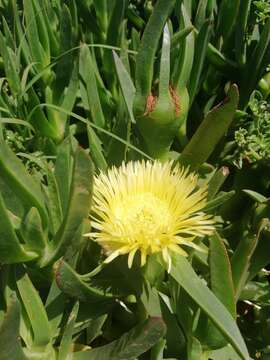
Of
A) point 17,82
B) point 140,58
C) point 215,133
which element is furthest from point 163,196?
point 17,82

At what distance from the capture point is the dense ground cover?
0.65 m

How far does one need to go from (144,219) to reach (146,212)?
0.02 meters

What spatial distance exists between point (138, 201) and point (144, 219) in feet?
0.19

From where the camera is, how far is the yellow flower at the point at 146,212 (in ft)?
2.06

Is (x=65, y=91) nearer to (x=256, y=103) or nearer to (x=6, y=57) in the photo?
(x=6, y=57)

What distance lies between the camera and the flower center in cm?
63

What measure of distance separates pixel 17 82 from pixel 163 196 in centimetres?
40

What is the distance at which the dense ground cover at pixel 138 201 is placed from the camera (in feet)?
2.12

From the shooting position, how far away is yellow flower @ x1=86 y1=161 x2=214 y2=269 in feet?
2.06

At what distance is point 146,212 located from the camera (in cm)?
68

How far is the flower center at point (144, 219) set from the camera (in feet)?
2.06

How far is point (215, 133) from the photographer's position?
0.77 meters

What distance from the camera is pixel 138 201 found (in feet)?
A: 2.37

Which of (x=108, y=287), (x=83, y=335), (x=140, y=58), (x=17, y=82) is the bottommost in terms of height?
(x=83, y=335)
